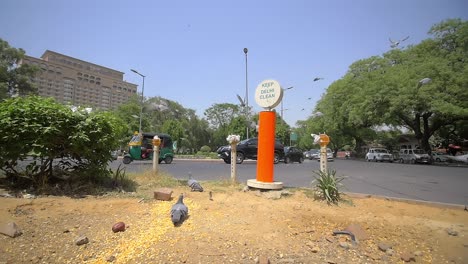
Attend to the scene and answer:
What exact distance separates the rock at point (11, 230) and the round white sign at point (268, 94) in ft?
17.6

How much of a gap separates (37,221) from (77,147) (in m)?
1.72

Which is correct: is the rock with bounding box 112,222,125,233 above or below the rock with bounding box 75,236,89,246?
above

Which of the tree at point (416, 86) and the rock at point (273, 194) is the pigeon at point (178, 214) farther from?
the tree at point (416, 86)

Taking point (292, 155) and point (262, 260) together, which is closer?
point (262, 260)

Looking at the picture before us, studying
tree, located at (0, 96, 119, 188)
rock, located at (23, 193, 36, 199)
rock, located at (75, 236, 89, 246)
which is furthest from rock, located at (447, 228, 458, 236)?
rock, located at (23, 193, 36, 199)

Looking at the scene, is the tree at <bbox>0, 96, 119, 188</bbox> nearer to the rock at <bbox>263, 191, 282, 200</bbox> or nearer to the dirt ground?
the dirt ground

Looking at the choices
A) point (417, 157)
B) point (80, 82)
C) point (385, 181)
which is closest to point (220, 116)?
point (80, 82)

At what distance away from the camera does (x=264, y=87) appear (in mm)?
7398

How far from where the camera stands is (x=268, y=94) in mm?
7258

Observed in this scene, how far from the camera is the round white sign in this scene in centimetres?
707

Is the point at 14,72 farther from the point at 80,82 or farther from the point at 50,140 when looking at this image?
the point at 50,140

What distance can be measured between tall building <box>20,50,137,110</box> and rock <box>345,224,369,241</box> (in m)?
49.4

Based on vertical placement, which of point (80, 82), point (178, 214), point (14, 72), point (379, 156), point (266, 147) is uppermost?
point (80, 82)

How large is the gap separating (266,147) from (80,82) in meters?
57.2
